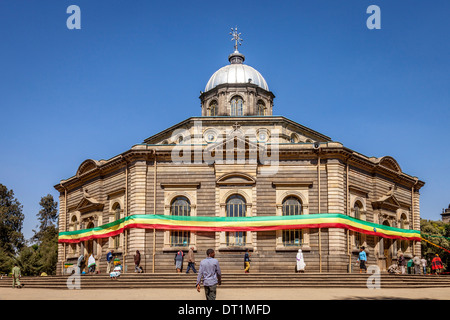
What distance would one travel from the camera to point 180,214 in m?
31.1

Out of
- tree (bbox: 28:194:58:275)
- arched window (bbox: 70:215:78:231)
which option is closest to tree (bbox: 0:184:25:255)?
tree (bbox: 28:194:58:275)

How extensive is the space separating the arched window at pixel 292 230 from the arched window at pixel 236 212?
2252 mm

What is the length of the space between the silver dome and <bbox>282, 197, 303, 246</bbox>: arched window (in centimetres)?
1343

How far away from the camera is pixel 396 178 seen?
119ft

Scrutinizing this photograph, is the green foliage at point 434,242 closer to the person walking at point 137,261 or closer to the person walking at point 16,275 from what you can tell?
the person walking at point 137,261

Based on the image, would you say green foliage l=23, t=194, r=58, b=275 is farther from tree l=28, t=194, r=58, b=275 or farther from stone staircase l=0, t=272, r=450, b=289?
stone staircase l=0, t=272, r=450, b=289

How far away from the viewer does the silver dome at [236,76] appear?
1661 inches

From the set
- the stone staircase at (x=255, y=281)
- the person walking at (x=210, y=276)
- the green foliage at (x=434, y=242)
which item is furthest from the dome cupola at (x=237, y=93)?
the person walking at (x=210, y=276)

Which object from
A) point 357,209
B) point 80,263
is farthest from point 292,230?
point 80,263

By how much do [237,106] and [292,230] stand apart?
13237mm

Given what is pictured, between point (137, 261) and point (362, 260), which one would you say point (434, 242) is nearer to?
point (362, 260)

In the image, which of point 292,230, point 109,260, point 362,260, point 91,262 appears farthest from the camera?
point 109,260

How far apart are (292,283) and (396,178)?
15.3 m
